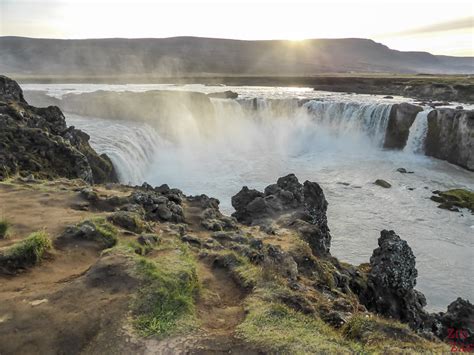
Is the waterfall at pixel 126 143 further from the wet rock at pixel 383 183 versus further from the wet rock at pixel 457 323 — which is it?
the wet rock at pixel 457 323

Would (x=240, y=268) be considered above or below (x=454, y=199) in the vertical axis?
above

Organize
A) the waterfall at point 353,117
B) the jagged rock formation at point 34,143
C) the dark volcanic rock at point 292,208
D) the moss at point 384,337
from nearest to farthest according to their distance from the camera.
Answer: the moss at point 384,337 → the dark volcanic rock at point 292,208 → the jagged rock formation at point 34,143 → the waterfall at point 353,117

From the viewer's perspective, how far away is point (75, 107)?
123 ft

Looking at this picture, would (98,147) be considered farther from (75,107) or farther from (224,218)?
(75,107)

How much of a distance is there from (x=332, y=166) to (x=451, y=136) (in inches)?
380

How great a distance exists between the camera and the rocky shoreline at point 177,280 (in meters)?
5.40

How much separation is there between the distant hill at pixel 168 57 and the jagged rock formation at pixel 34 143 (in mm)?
86875

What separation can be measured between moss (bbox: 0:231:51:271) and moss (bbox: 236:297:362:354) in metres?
3.91

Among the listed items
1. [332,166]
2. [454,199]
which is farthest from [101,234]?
[332,166]

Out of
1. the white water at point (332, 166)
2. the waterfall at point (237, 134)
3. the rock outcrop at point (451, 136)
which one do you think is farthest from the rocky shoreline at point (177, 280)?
the rock outcrop at point (451, 136)

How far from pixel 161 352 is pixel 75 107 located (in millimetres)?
36569

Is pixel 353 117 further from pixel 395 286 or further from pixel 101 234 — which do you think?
pixel 101 234

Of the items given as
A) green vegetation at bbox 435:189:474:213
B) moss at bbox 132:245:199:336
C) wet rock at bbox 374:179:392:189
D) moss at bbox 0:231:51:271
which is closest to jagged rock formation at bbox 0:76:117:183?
moss at bbox 0:231:51:271

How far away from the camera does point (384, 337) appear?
5.72m
